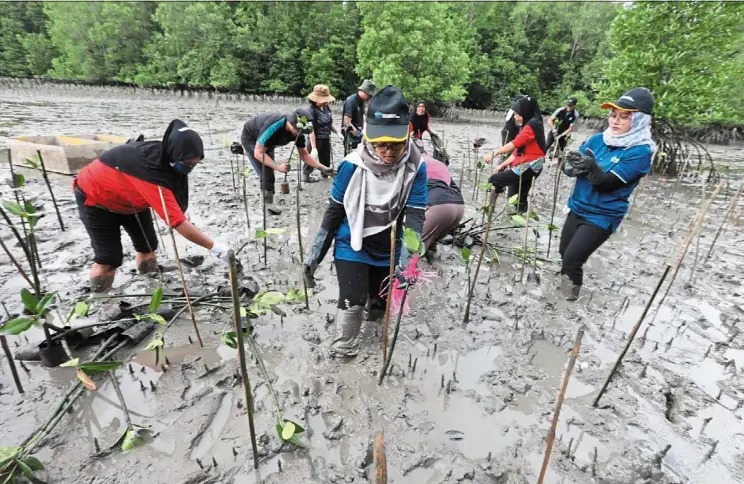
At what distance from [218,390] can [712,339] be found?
3939 mm

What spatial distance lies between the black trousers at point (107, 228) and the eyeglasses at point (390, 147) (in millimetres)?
2104

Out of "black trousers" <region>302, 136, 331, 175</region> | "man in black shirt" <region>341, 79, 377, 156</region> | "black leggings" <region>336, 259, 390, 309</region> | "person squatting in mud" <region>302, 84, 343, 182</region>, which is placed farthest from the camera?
"man in black shirt" <region>341, 79, 377, 156</region>

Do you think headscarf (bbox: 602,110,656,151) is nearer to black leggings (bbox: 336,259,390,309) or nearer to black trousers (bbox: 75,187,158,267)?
black leggings (bbox: 336,259,390,309)

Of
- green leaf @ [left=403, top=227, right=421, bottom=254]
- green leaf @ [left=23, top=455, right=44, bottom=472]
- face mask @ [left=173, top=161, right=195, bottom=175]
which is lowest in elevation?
green leaf @ [left=23, top=455, right=44, bottom=472]

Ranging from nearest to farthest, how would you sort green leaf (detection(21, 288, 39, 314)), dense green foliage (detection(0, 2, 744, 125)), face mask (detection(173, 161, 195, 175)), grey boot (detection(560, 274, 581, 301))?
green leaf (detection(21, 288, 39, 314)) → face mask (detection(173, 161, 195, 175)) → grey boot (detection(560, 274, 581, 301)) → dense green foliage (detection(0, 2, 744, 125))

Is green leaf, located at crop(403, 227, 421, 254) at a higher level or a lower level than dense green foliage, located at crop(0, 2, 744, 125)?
lower

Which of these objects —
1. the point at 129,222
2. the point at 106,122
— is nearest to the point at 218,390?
the point at 129,222

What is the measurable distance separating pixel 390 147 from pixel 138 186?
1846 millimetres

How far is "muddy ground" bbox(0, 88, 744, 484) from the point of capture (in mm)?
1898

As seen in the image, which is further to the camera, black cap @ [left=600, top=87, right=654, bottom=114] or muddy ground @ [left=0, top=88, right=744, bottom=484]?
black cap @ [left=600, top=87, right=654, bottom=114]

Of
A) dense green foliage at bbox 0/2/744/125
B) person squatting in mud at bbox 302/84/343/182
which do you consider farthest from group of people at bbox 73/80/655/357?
dense green foliage at bbox 0/2/744/125

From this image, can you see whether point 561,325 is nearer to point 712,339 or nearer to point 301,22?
point 712,339

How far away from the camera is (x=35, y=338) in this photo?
8.85 ft

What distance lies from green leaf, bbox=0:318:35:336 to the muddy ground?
2.30ft
